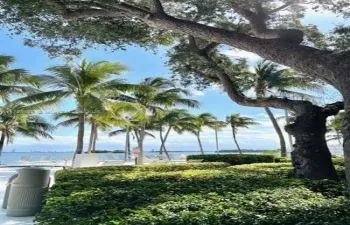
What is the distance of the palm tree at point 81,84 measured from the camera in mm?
15503

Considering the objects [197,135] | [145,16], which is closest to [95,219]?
[145,16]

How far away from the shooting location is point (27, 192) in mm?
6156

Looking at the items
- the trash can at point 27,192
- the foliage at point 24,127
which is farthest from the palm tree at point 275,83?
the foliage at point 24,127

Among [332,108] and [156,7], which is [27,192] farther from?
[332,108]

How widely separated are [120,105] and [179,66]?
617cm

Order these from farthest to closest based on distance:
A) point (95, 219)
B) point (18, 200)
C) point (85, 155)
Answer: point (85, 155), point (18, 200), point (95, 219)

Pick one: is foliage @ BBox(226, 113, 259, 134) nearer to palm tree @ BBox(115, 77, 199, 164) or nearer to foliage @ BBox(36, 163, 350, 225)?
palm tree @ BBox(115, 77, 199, 164)

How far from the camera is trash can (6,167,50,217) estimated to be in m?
6.07

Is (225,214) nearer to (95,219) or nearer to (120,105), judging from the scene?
(95,219)

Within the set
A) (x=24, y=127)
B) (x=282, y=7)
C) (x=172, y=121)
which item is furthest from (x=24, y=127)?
(x=282, y=7)

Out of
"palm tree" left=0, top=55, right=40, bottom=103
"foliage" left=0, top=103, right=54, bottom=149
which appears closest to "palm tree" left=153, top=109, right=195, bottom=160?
"foliage" left=0, top=103, right=54, bottom=149

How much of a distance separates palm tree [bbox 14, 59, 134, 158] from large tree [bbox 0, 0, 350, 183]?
5292mm

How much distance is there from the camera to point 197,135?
153 ft

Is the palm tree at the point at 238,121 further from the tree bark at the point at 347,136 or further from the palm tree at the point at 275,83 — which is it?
the tree bark at the point at 347,136
